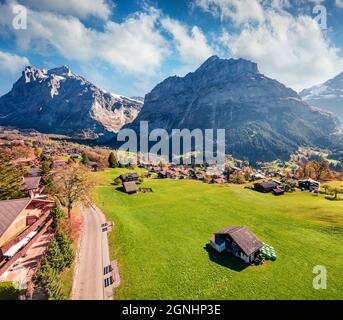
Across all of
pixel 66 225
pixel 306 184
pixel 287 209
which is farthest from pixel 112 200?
pixel 306 184

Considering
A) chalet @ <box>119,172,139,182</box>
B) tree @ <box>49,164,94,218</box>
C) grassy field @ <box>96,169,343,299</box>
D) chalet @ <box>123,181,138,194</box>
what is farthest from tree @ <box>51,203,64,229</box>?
chalet @ <box>119,172,139,182</box>

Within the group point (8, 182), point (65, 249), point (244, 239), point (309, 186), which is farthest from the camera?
point (309, 186)

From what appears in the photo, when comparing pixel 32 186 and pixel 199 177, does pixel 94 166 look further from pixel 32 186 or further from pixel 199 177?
pixel 32 186

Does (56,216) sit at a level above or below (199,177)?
below

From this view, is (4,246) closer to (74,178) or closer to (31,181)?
(74,178)

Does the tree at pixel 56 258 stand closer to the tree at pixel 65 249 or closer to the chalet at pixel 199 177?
the tree at pixel 65 249

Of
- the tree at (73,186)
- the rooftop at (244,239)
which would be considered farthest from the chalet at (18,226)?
the rooftop at (244,239)

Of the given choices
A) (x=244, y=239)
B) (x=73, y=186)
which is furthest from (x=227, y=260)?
(x=73, y=186)

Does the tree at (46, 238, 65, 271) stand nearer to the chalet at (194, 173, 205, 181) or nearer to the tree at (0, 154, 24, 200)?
the tree at (0, 154, 24, 200)
